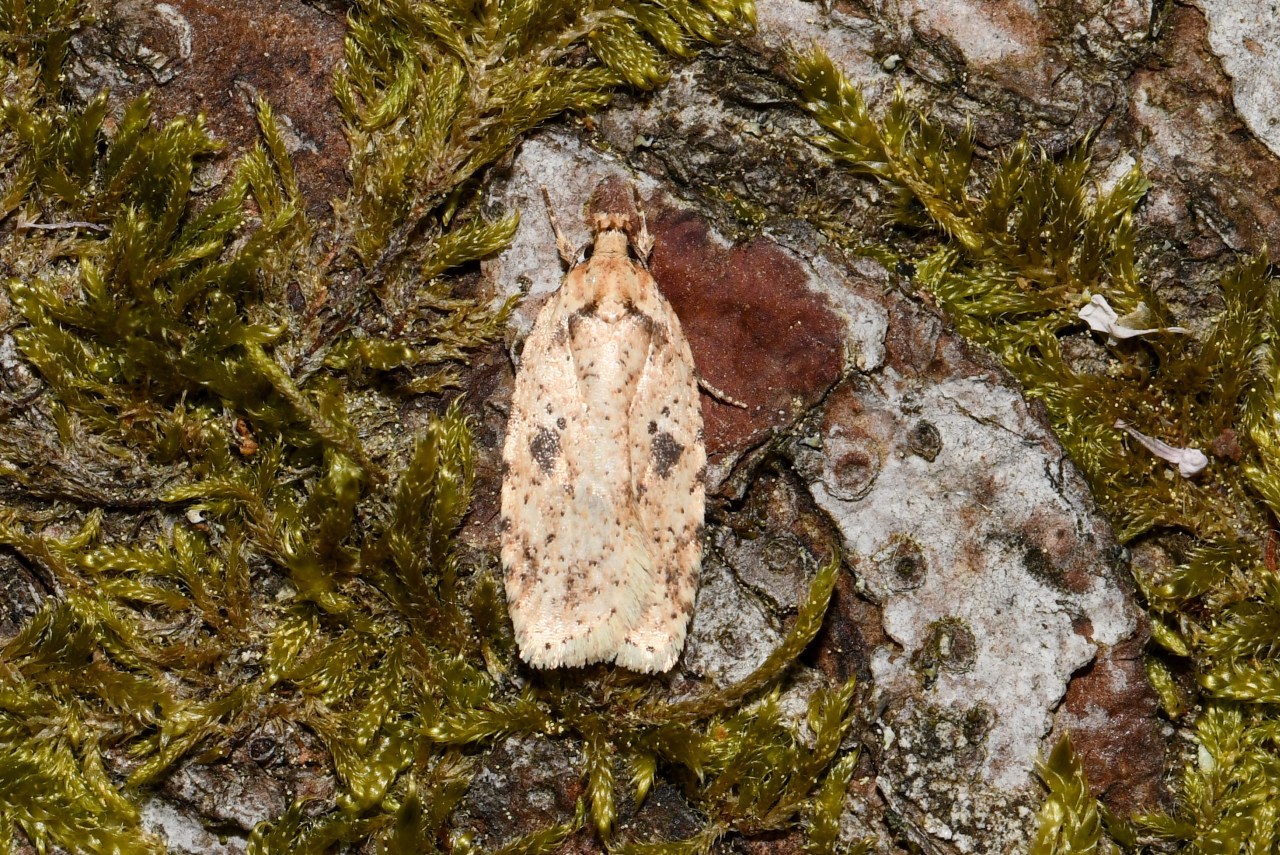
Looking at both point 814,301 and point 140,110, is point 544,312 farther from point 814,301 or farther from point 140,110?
point 140,110

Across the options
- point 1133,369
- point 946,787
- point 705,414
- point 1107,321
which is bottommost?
point 946,787

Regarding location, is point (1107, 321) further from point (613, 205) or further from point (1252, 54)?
point (613, 205)

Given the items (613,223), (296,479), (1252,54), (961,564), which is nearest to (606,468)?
(613,223)

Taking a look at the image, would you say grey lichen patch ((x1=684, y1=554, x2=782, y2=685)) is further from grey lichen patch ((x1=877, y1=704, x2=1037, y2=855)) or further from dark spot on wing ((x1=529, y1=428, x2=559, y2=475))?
dark spot on wing ((x1=529, y1=428, x2=559, y2=475))

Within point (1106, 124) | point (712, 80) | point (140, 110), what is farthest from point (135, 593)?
point (1106, 124)

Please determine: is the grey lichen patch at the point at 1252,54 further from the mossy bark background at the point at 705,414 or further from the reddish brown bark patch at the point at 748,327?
the reddish brown bark patch at the point at 748,327

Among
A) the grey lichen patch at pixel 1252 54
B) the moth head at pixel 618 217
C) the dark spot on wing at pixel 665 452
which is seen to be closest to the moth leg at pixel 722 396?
the dark spot on wing at pixel 665 452
